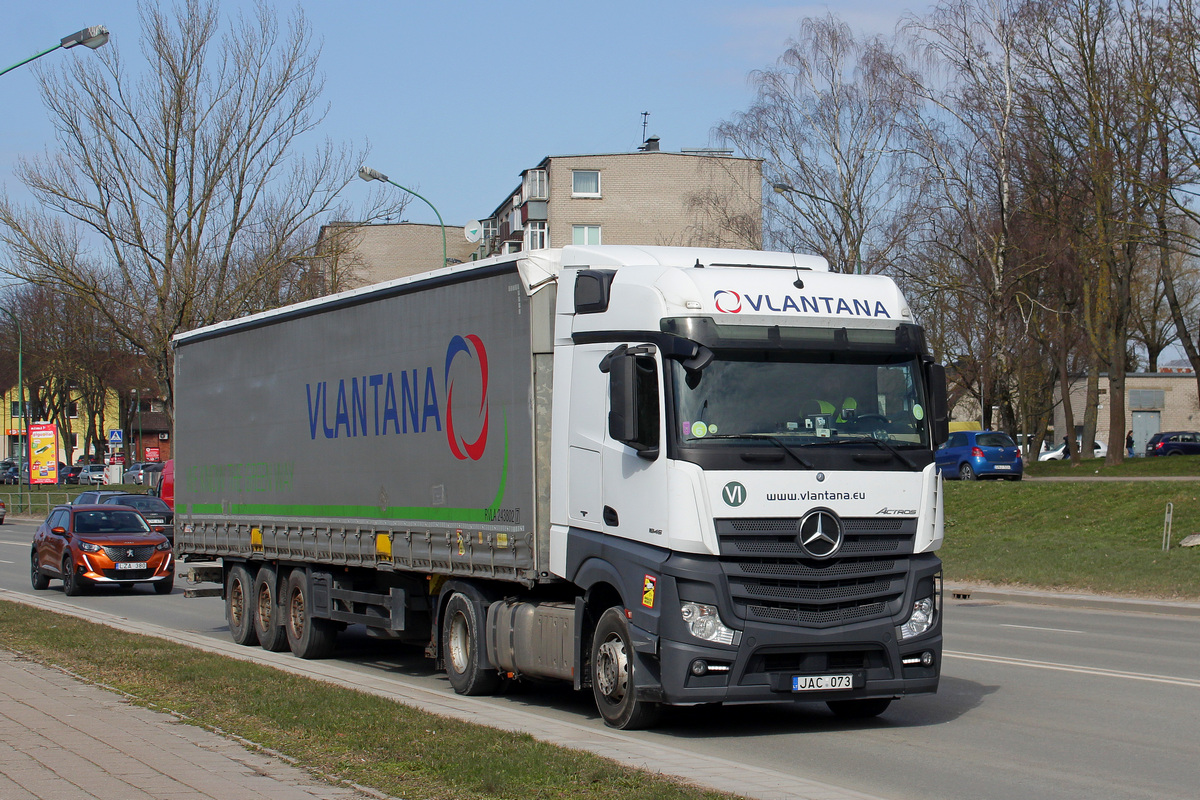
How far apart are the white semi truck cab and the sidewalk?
8.73 feet

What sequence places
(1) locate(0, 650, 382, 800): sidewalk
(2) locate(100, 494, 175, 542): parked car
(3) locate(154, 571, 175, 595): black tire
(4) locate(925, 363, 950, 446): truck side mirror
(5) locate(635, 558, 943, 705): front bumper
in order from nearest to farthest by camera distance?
(1) locate(0, 650, 382, 800): sidewalk < (5) locate(635, 558, 943, 705): front bumper < (4) locate(925, 363, 950, 446): truck side mirror < (3) locate(154, 571, 175, 595): black tire < (2) locate(100, 494, 175, 542): parked car

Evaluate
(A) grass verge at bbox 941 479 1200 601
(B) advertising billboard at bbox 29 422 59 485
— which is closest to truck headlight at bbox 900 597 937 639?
(A) grass verge at bbox 941 479 1200 601

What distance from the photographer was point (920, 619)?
910 centimetres

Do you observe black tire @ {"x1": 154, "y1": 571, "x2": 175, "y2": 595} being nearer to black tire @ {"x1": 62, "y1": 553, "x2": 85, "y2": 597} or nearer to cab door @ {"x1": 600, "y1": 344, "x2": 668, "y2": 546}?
black tire @ {"x1": 62, "y1": 553, "x2": 85, "y2": 597}

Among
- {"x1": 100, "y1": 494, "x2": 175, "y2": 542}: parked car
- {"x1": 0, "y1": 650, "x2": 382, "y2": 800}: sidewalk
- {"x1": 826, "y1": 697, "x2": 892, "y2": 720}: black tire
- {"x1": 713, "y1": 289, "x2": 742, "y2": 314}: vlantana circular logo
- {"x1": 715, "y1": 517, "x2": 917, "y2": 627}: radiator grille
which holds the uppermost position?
{"x1": 713, "y1": 289, "x2": 742, "y2": 314}: vlantana circular logo

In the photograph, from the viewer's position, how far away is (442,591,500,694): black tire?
10.7 metres

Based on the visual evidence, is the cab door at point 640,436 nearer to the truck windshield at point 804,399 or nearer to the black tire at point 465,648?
the truck windshield at point 804,399

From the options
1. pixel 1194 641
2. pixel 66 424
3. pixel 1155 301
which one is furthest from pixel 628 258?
pixel 66 424

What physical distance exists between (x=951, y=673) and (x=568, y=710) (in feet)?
12.2

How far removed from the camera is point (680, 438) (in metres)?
8.70

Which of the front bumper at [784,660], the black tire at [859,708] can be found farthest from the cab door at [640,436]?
the black tire at [859,708]

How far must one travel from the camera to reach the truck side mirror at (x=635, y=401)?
873cm

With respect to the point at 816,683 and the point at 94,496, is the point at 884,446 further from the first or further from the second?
the point at 94,496

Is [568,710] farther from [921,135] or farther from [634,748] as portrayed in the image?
[921,135]
